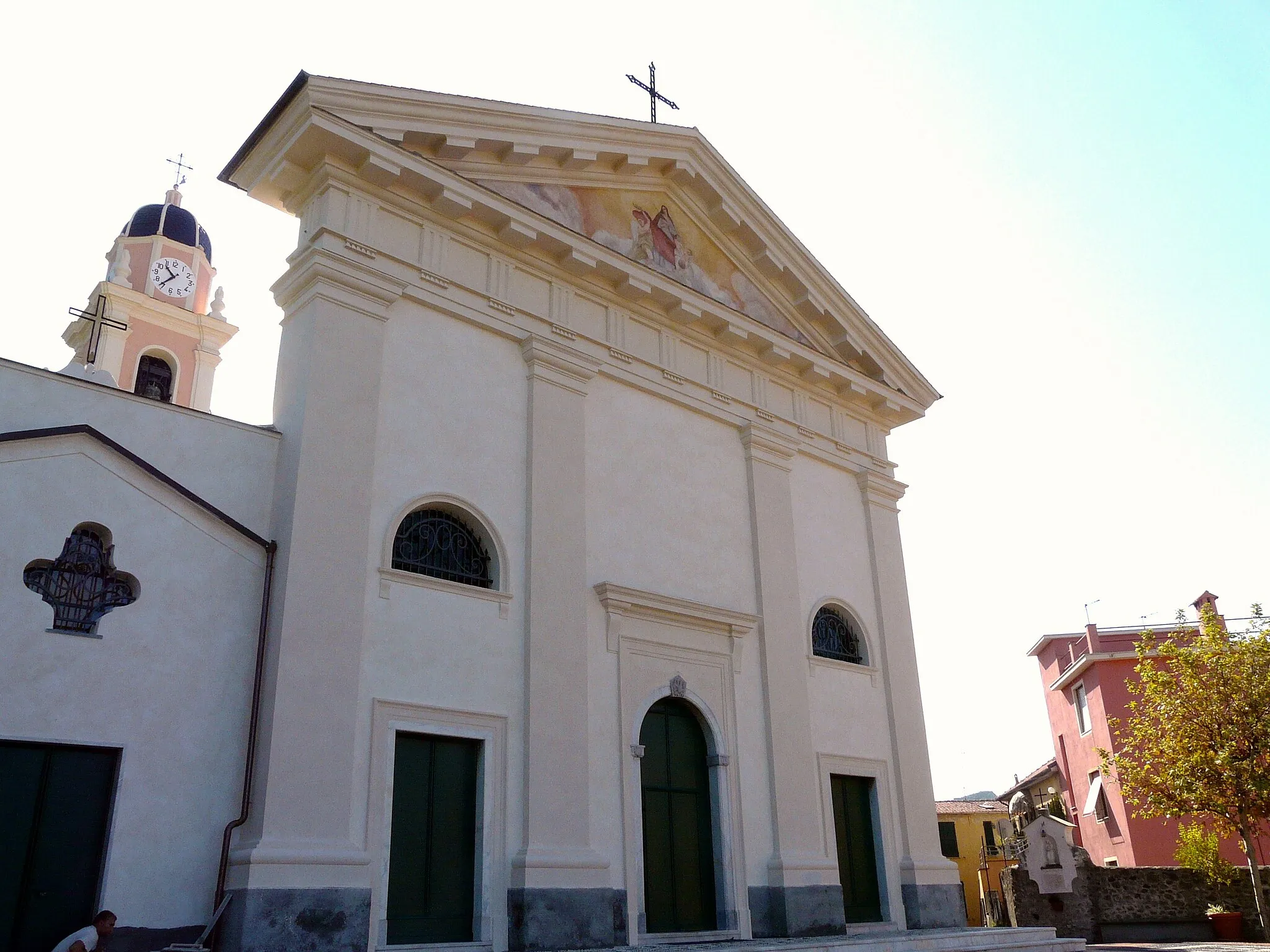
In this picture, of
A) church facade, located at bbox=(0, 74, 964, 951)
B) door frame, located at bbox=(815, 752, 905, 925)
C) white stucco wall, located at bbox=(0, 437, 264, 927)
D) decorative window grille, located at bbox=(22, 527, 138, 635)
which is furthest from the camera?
door frame, located at bbox=(815, 752, 905, 925)

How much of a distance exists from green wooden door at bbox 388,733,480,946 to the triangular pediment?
5.75 metres

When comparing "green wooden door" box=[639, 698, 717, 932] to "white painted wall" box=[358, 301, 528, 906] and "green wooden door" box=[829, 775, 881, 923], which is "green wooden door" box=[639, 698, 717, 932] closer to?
"white painted wall" box=[358, 301, 528, 906]

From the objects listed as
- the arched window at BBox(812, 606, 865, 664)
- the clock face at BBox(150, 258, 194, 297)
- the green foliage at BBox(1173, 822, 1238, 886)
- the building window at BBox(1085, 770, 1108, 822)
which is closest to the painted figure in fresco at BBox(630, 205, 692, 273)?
the arched window at BBox(812, 606, 865, 664)

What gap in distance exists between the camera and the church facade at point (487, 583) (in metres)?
8.23

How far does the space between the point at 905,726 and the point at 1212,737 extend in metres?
7.80

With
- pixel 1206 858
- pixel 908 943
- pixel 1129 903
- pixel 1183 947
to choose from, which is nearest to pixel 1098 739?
pixel 1206 858

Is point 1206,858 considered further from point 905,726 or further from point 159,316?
point 159,316

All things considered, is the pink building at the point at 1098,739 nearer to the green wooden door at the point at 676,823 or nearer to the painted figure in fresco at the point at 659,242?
the green wooden door at the point at 676,823

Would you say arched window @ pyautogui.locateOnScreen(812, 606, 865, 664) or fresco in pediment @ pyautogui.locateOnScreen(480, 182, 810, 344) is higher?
fresco in pediment @ pyautogui.locateOnScreen(480, 182, 810, 344)

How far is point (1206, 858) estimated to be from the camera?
1878cm

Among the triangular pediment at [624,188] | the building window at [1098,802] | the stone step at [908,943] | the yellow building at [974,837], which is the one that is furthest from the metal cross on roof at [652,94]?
the yellow building at [974,837]

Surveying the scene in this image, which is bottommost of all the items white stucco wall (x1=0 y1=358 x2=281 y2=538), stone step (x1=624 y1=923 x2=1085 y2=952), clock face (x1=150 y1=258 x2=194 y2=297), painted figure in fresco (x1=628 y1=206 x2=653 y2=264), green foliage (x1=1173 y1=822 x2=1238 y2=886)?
stone step (x1=624 y1=923 x2=1085 y2=952)

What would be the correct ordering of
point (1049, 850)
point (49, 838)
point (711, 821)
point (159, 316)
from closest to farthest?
point (49, 838)
point (711, 821)
point (1049, 850)
point (159, 316)

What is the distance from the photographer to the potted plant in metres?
18.3
